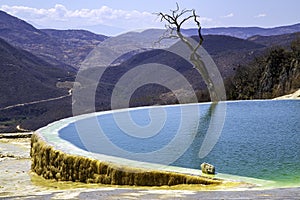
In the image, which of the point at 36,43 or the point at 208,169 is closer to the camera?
the point at 208,169

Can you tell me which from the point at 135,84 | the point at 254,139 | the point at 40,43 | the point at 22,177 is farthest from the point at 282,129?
the point at 40,43

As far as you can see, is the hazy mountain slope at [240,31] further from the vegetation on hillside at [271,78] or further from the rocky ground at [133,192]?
the rocky ground at [133,192]

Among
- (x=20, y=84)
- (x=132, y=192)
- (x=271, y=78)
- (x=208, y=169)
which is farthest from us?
(x=20, y=84)

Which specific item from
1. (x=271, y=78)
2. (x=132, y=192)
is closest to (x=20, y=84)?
(x=271, y=78)

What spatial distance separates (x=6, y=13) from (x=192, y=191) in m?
125

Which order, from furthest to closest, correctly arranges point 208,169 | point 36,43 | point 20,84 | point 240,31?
1. point 240,31
2. point 36,43
3. point 20,84
4. point 208,169

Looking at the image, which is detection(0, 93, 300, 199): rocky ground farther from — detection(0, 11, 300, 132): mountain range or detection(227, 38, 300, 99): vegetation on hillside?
detection(0, 11, 300, 132): mountain range

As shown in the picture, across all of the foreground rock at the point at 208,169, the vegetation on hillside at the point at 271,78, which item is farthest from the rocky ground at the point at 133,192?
the vegetation on hillside at the point at 271,78

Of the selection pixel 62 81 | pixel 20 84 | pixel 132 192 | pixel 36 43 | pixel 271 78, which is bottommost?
pixel 62 81

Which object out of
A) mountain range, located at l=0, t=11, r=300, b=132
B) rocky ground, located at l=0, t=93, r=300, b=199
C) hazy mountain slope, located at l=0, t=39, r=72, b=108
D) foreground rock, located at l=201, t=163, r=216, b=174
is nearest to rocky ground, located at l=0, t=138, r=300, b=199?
rocky ground, located at l=0, t=93, r=300, b=199

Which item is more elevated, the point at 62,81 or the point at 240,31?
the point at 240,31

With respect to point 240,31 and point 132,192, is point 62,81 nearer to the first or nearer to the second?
point 132,192

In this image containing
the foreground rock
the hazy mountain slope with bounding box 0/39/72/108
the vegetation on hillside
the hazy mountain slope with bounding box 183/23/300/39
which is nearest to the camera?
the foreground rock

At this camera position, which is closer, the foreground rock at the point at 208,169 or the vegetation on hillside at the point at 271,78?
the foreground rock at the point at 208,169
